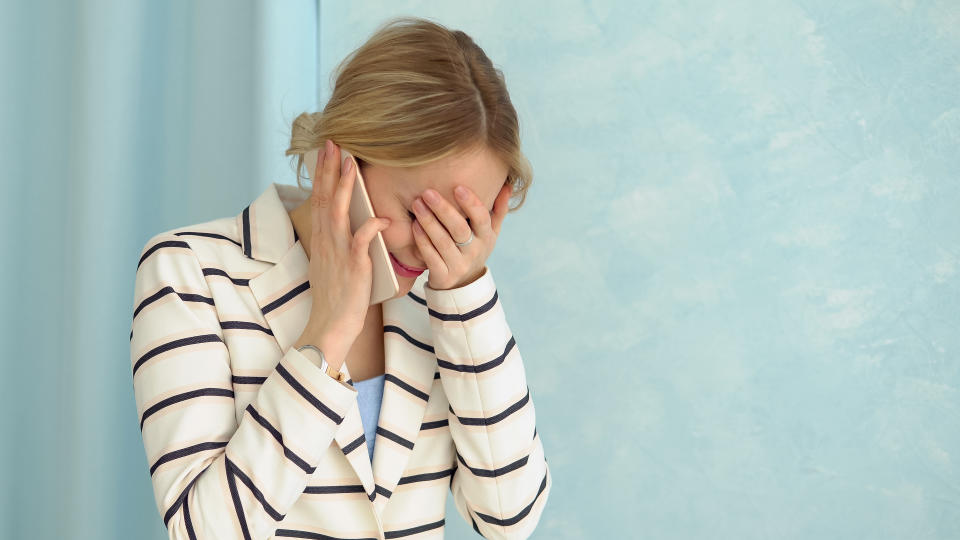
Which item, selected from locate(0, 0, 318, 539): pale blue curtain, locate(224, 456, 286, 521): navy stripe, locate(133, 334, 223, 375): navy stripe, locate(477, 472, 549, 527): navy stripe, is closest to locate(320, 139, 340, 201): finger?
locate(133, 334, 223, 375): navy stripe

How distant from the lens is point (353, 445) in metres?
0.92

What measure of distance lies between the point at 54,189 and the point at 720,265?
1.13 meters

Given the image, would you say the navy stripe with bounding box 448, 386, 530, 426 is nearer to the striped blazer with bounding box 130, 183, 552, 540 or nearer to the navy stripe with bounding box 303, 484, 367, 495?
the striped blazer with bounding box 130, 183, 552, 540

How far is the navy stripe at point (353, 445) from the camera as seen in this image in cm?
92

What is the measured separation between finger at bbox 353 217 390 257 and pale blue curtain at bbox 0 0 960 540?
21.5 inches

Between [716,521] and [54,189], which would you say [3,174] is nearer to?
[54,189]

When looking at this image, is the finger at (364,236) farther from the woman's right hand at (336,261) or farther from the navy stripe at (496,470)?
the navy stripe at (496,470)

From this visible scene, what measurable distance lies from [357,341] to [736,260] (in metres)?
0.75

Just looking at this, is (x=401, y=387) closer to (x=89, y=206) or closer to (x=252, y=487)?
(x=252, y=487)

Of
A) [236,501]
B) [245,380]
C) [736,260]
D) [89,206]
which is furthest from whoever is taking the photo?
[736,260]

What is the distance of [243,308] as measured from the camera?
0.93m

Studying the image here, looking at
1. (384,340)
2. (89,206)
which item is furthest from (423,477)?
(89,206)

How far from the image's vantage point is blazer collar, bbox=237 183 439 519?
3.07 feet

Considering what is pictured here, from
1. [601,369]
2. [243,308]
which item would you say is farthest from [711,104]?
[243,308]
